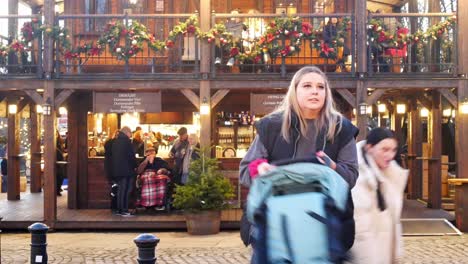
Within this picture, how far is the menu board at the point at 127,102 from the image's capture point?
15508 millimetres

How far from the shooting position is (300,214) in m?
3.66

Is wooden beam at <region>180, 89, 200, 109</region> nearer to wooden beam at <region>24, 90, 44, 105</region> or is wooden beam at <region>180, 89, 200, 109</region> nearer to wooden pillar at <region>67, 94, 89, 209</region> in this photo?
wooden beam at <region>24, 90, 44, 105</region>

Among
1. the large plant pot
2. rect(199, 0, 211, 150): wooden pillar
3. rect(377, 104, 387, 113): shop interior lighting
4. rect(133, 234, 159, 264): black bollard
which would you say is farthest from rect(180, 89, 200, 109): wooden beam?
rect(133, 234, 159, 264): black bollard

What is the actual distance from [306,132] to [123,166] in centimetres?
1201

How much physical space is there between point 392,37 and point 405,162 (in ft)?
16.5

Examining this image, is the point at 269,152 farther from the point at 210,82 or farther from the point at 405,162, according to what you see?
the point at 405,162

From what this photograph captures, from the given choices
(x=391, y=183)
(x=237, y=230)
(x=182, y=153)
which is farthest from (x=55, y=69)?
(x=391, y=183)

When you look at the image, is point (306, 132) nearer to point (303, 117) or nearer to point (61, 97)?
point (303, 117)

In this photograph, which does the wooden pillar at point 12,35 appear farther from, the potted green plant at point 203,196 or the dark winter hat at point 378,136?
the dark winter hat at point 378,136

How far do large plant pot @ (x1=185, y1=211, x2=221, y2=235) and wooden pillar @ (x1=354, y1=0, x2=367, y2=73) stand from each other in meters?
3.82

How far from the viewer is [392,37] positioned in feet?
50.1

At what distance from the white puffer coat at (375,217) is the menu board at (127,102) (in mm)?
10826

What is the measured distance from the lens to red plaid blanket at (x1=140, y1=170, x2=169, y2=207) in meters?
16.1

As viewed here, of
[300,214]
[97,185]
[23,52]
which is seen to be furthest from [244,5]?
[300,214]
